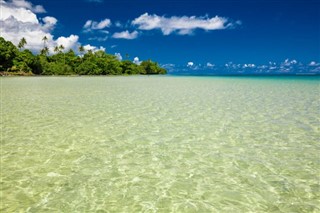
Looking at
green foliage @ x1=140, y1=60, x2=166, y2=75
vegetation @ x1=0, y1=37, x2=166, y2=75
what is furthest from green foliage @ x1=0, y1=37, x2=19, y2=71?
green foliage @ x1=140, y1=60, x2=166, y2=75

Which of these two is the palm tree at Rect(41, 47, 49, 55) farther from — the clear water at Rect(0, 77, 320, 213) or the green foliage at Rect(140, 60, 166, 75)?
the clear water at Rect(0, 77, 320, 213)

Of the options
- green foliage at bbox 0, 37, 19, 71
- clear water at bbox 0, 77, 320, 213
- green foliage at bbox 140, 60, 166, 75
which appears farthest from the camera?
green foliage at bbox 140, 60, 166, 75

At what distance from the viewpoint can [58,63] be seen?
342 feet

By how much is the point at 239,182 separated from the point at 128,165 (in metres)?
2.46

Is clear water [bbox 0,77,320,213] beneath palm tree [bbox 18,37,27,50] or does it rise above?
beneath

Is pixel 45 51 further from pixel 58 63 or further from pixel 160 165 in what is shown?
pixel 160 165

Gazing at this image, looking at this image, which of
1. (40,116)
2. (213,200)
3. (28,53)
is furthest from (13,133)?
(28,53)

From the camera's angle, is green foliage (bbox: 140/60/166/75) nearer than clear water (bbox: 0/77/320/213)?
No

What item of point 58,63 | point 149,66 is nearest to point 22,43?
point 58,63

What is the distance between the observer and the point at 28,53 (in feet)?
306

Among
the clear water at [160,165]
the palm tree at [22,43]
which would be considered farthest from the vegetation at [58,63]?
the clear water at [160,165]

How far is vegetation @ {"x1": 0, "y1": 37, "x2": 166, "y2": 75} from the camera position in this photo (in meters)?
83.7

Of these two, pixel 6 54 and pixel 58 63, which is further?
pixel 58 63

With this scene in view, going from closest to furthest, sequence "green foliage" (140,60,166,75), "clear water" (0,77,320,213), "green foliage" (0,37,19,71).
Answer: "clear water" (0,77,320,213) < "green foliage" (0,37,19,71) < "green foliage" (140,60,166,75)
